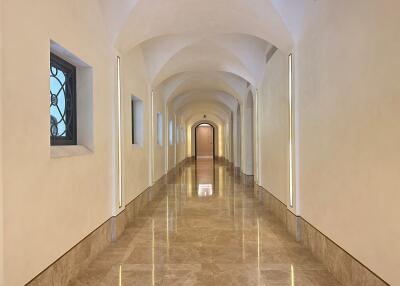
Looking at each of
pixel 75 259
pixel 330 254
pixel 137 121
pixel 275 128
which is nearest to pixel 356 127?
pixel 330 254

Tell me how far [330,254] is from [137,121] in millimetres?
5356

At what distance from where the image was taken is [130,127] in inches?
255

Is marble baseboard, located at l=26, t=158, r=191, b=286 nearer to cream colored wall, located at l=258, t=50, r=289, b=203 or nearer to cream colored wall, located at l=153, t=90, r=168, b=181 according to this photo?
cream colored wall, located at l=258, t=50, r=289, b=203

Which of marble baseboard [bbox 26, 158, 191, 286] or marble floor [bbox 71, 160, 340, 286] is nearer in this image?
marble baseboard [bbox 26, 158, 191, 286]

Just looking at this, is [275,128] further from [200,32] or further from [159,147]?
[159,147]

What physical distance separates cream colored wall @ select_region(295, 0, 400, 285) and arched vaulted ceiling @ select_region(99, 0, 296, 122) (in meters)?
0.97

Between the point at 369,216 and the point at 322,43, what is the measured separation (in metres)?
2.14

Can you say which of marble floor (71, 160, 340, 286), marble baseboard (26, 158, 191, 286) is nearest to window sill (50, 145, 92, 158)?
marble baseboard (26, 158, 191, 286)

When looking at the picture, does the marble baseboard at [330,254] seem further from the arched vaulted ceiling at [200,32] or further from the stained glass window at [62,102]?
the stained glass window at [62,102]

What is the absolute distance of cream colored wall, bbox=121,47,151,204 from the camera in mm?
5988

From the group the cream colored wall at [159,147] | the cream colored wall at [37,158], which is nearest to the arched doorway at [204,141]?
the cream colored wall at [159,147]

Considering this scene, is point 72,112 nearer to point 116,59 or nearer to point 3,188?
point 116,59

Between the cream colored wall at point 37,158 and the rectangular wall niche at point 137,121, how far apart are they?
11.6ft

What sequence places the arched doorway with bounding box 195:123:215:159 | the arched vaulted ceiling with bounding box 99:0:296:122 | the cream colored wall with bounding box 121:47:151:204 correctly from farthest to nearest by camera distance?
the arched doorway with bounding box 195:123:215:159 → the cream colored wall with bounding box 121:47:151:204 → the arched vaulted ceiling with bounding box 99:0:296:122
